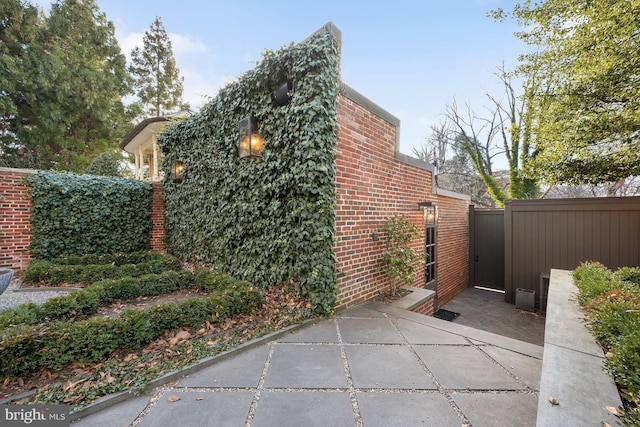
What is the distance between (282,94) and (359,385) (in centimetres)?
314

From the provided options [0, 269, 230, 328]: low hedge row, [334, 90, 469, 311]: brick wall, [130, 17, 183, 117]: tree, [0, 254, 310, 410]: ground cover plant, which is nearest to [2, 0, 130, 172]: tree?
[130, 17, 183, 117]: tree

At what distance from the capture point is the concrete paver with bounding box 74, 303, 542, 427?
4.90 ft

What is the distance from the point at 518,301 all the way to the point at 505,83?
Result: 10.3 metres

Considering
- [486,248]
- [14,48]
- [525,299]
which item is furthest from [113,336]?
[14,48]

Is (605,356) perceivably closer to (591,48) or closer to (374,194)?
(374,194)

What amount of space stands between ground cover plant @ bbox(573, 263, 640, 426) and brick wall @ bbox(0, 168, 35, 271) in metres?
8.23

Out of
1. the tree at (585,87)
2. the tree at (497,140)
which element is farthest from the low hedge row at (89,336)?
the tree at (497,140)

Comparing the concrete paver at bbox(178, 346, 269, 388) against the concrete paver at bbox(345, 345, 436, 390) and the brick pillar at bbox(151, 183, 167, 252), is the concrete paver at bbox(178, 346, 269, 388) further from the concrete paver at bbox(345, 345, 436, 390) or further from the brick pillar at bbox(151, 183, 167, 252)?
the brick pillar at bbox(151, 183, 167, 252)

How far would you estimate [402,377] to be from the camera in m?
1.87

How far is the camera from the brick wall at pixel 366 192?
126 inches

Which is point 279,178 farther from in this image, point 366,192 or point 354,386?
point 354,386

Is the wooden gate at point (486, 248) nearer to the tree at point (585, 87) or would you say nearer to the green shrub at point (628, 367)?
the tree at point (585, 87)

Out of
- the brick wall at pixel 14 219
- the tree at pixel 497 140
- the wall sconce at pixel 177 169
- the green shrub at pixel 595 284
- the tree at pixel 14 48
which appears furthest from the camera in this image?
the tree at pixel 497 140

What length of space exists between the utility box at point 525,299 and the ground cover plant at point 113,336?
5248mm
